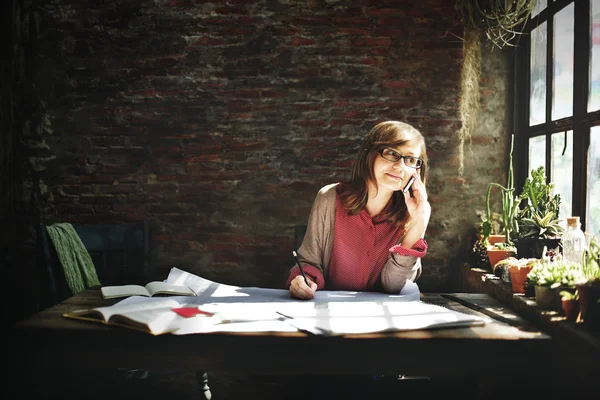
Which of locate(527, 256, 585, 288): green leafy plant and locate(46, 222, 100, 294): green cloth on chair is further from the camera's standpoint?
locate(46, 222, 100, 294): green cloth on chair

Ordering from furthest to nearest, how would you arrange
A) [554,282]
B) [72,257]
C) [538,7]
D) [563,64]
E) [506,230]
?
1. [538,7]
2. [506,230]
3. [563,64]
4. [72,257]
5. [554,282]

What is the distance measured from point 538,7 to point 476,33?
0.46m

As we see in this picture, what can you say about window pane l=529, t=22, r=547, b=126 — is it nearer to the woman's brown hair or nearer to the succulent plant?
the succulent plant

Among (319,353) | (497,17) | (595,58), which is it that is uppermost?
(497,17)

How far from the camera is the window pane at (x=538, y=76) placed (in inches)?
121

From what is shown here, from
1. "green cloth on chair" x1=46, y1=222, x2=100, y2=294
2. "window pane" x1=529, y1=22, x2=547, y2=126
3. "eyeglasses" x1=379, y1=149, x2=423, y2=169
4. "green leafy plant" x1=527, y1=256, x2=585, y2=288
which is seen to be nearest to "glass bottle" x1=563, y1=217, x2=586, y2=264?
"green leafy plant" x1=527, y1=256, x2=585, y2=288

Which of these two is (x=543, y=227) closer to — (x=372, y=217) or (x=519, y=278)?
(x=519, y=278)

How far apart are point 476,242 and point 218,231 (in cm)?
178

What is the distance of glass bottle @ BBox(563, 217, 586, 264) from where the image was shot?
6.10 ft

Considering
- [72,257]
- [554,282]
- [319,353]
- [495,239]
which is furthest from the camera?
[495,239]

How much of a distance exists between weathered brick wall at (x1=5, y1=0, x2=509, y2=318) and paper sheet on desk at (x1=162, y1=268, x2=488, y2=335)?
175cm

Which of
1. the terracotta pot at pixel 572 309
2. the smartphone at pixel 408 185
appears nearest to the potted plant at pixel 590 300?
the terracotta pot at pixel 572 309

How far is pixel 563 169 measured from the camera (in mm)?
2750

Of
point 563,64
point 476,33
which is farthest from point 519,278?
point 476,33
